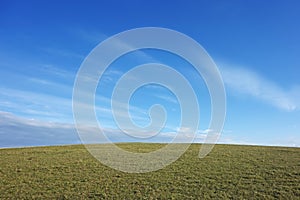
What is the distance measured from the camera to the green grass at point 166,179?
71.4 ft

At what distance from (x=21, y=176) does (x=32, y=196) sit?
5.92 meters

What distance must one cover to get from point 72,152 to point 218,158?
17404 mm

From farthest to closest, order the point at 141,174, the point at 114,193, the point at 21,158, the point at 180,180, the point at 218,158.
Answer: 1. the point at 21,158
2. the point at 218,158
3. the point at 141,174
4. the point at 180,180
5. the point at 114,193

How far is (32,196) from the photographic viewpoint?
72.2ft

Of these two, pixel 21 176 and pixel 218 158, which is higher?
pixel 218 158

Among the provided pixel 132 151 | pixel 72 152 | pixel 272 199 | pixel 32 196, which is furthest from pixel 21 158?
pixel 272 199

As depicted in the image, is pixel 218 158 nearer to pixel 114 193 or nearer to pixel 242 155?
pixel 242 155

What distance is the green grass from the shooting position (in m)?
21.8

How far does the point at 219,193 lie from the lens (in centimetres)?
2150

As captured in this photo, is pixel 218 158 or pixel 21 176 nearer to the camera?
pixel 21 176

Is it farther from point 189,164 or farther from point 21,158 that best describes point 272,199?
point 21,158

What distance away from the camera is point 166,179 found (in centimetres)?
2478

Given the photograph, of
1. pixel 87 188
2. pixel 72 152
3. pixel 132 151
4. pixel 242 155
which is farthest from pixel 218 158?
pixel 72 152

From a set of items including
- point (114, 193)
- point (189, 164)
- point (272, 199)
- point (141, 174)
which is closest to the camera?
point (272, 199)
